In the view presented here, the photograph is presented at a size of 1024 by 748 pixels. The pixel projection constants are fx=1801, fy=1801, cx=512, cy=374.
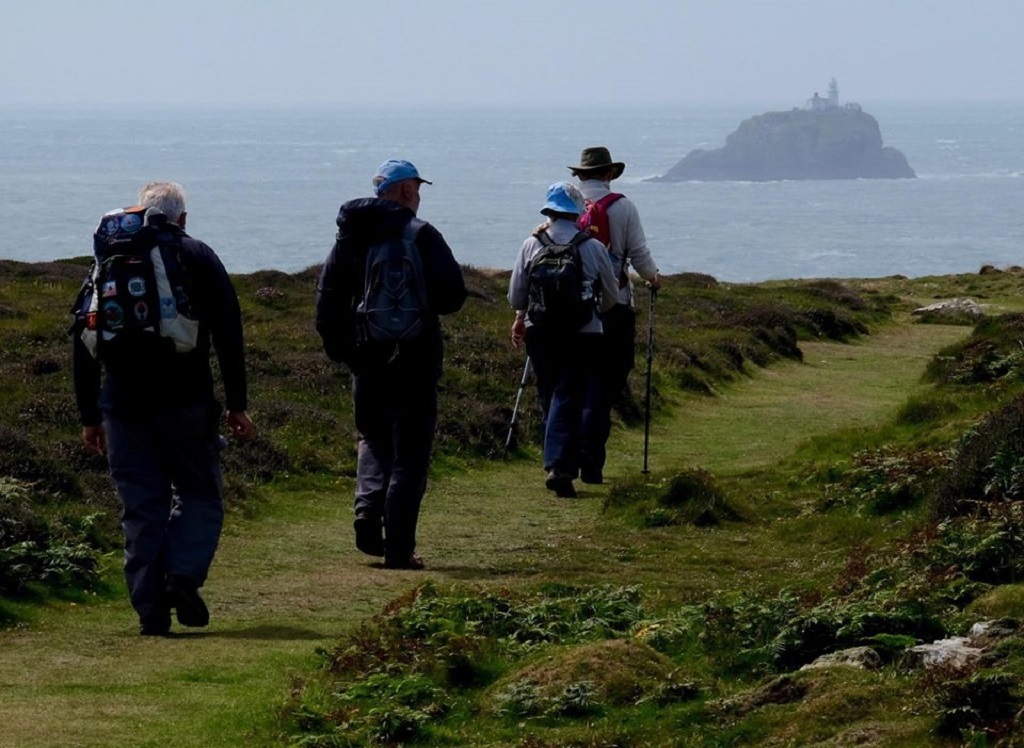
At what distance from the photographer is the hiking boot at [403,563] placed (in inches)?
437

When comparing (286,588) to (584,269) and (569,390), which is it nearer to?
(584,269)

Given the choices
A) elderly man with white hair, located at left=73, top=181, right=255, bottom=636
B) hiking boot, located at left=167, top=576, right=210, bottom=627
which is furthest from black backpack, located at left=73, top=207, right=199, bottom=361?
hiking boot, located at left=167, top=576, right=210, bottom=627

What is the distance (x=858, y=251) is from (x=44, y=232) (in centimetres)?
8372

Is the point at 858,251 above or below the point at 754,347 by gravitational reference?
below

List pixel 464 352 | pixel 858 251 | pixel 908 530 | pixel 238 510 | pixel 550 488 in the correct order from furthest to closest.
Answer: pixel 858 251, pixel 464 352, pixel 550 488, pixel 238 510, pixel 908 530

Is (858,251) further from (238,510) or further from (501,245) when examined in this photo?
(238,510)

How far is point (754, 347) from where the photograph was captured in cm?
2805

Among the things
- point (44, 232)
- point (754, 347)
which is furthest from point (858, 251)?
point (754, 347)

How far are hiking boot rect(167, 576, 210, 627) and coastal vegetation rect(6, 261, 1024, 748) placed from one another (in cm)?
27

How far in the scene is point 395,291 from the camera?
10703 millimetres

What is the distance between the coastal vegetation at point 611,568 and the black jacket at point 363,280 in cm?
138

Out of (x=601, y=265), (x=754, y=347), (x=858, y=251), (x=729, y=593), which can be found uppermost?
(x=601, y=265)

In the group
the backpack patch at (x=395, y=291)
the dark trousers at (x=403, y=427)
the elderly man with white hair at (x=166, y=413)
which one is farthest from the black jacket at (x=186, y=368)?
the dark trousers at (x=403, y=427)

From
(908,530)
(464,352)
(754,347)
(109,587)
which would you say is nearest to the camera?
(109,587)
